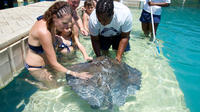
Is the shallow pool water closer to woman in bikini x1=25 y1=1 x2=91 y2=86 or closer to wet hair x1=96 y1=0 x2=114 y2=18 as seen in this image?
woman in bikini x1=25 y1=1 x2=91 y2=86

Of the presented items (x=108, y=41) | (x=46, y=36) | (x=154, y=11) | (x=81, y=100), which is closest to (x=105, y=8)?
(x=46, y=36)

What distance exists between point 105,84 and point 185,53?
14.6 feet

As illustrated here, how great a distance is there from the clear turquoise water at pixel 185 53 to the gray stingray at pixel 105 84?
1.56 m

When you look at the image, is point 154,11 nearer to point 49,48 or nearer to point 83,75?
point 83,75

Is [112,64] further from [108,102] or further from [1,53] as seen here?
[1,53]

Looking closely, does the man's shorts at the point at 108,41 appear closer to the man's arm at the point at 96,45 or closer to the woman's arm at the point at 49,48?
the man's arm at the point at 96,45

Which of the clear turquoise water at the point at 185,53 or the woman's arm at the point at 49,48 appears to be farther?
the clear turquoise water at the point at 185,53

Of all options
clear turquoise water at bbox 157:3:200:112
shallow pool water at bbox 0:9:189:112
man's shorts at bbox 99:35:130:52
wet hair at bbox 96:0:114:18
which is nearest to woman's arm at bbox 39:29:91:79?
shallow pool water at bbox 0:9:189:112

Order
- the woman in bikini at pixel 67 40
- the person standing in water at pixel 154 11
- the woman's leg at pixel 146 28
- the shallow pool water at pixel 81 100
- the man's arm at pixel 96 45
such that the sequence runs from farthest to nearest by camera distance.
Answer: the woman's leg at pixel 146 28, the person standing in water at pixel 154 11, the woman in bikini at pixel 67 40, the man's arm at pixel 96 45, the shallow pool water at pixel 81 100

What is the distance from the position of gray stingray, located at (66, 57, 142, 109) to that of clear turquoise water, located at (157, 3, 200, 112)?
1558 millimetres

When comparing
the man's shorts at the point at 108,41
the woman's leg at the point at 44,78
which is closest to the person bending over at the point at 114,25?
the man's shorts at the point at 108,41

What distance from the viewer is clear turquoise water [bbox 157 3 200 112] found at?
3.99 metres

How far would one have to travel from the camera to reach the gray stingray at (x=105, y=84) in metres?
2.69

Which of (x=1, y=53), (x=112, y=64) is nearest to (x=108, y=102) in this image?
(x=112, y=64)
